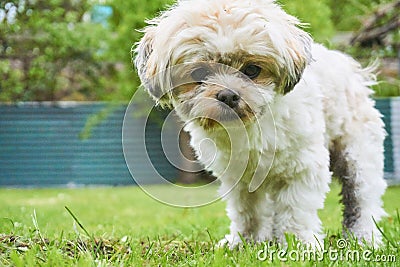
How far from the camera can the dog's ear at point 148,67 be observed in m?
3.61

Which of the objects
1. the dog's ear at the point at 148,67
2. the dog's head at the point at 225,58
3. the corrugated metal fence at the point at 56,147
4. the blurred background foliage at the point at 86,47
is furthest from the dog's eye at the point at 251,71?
the corrugated metal fence at the point at 56,147

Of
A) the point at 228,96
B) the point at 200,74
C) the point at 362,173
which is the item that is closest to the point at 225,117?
the point at 228,96

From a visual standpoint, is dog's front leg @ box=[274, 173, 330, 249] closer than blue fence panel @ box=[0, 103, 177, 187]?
Yes

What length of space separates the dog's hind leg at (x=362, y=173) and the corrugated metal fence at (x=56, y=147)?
8.10 metres

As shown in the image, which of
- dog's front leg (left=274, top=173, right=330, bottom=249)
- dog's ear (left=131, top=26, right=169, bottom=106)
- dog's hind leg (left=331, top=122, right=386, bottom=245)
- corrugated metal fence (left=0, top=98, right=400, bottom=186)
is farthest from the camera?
corrugated metal fence (left=0, top=98, right=400, bottom=186)

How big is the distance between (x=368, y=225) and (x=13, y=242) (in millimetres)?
2525

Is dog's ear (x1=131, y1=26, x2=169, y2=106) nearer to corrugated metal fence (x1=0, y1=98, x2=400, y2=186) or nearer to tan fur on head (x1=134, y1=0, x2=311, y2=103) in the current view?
tan fur on head (x1=134, y1=0, x2=311, y2=103)

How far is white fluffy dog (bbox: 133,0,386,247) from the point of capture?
11.0 feet

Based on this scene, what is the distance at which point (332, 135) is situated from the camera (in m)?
4.46

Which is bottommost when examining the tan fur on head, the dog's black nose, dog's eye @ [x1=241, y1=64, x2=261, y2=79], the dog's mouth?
the dog's mouth

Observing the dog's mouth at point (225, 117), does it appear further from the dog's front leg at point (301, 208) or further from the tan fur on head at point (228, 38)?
the dog's front leg at point (301, 208)

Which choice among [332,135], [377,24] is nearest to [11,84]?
[377,24]

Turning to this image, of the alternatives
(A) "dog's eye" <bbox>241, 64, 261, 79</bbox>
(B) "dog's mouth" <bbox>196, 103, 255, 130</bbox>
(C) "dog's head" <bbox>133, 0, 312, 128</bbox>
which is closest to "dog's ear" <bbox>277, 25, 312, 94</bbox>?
(C) "dog's head" <bbox>133, 0, 312, 128</bbox>

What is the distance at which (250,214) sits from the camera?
14.0 ft
